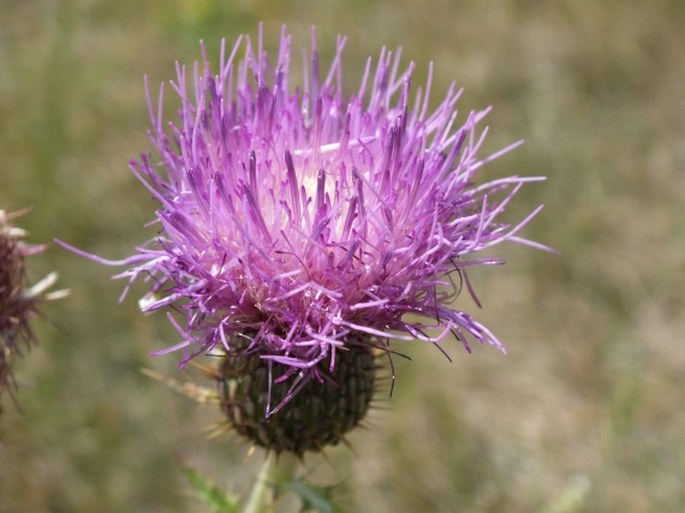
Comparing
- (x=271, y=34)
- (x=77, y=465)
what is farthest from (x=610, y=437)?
(x=271, y=34)

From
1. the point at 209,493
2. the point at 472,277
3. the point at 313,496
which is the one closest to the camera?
the point at 313,496

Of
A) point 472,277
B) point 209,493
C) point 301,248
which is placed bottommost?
point 472,277

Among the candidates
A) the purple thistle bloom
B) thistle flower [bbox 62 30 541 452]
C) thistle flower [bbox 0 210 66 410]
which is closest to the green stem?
thistle flower [bbox 62 30 541 452]

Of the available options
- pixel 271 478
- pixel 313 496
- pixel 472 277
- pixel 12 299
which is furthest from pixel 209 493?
pixel 472 277

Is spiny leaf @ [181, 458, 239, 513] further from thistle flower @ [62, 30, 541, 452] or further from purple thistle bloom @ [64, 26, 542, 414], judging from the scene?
purple thistle bloom @ [64, 26, 542, 414]

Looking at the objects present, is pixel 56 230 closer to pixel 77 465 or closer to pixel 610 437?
pixel 77 465

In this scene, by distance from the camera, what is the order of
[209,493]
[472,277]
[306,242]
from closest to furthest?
[306,242], [209,493], [472,277]

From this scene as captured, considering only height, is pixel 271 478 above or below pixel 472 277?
above

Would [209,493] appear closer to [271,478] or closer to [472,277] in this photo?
[271,478]
